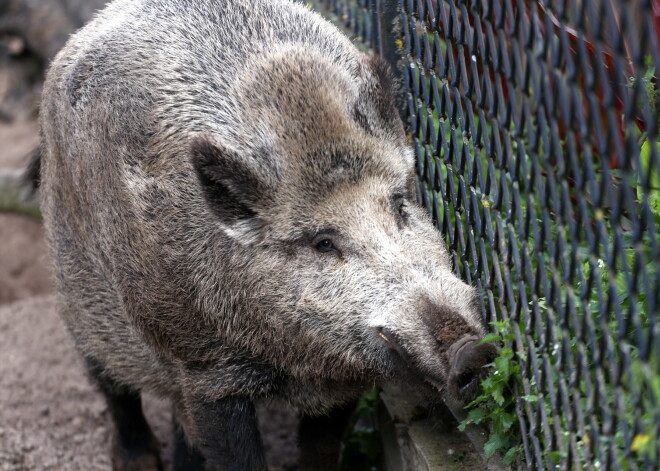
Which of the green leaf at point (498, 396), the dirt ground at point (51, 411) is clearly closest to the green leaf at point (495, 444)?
the green leaf at point (498, 396)

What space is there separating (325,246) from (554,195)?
→ 99cm

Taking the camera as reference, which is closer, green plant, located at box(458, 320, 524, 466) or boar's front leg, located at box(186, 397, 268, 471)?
green plant, located at box(458, 320, 524, 466)

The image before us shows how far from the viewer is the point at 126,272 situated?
374 centimetres

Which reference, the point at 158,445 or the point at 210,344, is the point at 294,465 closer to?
the point at 158,445

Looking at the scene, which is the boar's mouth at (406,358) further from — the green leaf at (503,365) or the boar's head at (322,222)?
the green leaf at (503,365)

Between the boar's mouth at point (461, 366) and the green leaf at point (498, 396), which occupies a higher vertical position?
the boar's mouth at point (461, 366)

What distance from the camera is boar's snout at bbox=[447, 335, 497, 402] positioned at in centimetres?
280

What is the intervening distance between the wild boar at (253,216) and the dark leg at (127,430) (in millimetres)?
776

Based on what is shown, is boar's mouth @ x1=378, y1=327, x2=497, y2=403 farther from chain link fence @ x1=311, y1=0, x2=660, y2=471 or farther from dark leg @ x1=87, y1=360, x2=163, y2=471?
dark leg @ x1=87, y1=360, x2=163, y2=471

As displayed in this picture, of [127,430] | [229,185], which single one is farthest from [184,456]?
[229,185]

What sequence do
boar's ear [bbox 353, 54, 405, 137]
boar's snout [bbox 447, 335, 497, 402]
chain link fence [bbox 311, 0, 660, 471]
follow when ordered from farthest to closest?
boar's ear [bbox 353, 54, 405, 137], boar's snout [bbox 447, 335, 497, 402], chain link fence [bbox 311, 0, 660, 471]

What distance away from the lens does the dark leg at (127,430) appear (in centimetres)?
483

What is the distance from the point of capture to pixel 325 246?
3311mm

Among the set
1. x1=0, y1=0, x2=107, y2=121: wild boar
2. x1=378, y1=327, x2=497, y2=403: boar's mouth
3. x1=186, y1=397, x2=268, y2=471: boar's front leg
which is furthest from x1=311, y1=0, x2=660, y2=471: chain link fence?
x1=0, y1=0, x2=107, y2=121: wild boar
